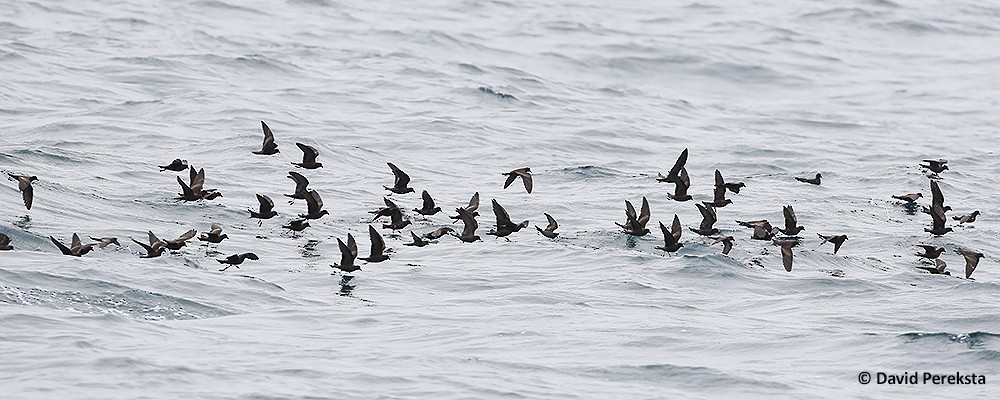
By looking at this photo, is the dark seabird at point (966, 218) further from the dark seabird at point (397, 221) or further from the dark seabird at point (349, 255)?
the dark seabird at point (349, 255)

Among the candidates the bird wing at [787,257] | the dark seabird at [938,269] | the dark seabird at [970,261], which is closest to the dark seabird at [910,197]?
the dark seabird at [938,269]

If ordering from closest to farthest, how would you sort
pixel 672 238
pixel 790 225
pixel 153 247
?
1. pixel 153 247
2. pixel 672 238
3. pixel 790 225

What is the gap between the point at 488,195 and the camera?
23.0m

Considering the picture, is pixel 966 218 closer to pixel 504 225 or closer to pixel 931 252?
pixel 931 252

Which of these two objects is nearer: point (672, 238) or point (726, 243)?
point (672, 238)

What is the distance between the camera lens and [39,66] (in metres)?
31.9

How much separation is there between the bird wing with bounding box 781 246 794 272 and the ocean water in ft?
0.67

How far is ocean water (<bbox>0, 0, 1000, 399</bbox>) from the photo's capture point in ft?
45.2

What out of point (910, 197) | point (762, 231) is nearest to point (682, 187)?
point (762, 231)

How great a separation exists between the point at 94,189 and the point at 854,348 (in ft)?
37.6

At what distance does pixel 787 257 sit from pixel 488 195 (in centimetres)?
603

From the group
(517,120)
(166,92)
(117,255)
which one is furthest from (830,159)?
(117,255)

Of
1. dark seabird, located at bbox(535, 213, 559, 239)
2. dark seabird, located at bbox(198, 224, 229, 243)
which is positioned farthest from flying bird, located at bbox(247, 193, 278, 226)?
dark seabird, located at bbox(535, 213, 559, 239)

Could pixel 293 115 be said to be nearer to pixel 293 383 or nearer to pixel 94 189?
pixel 94 189
